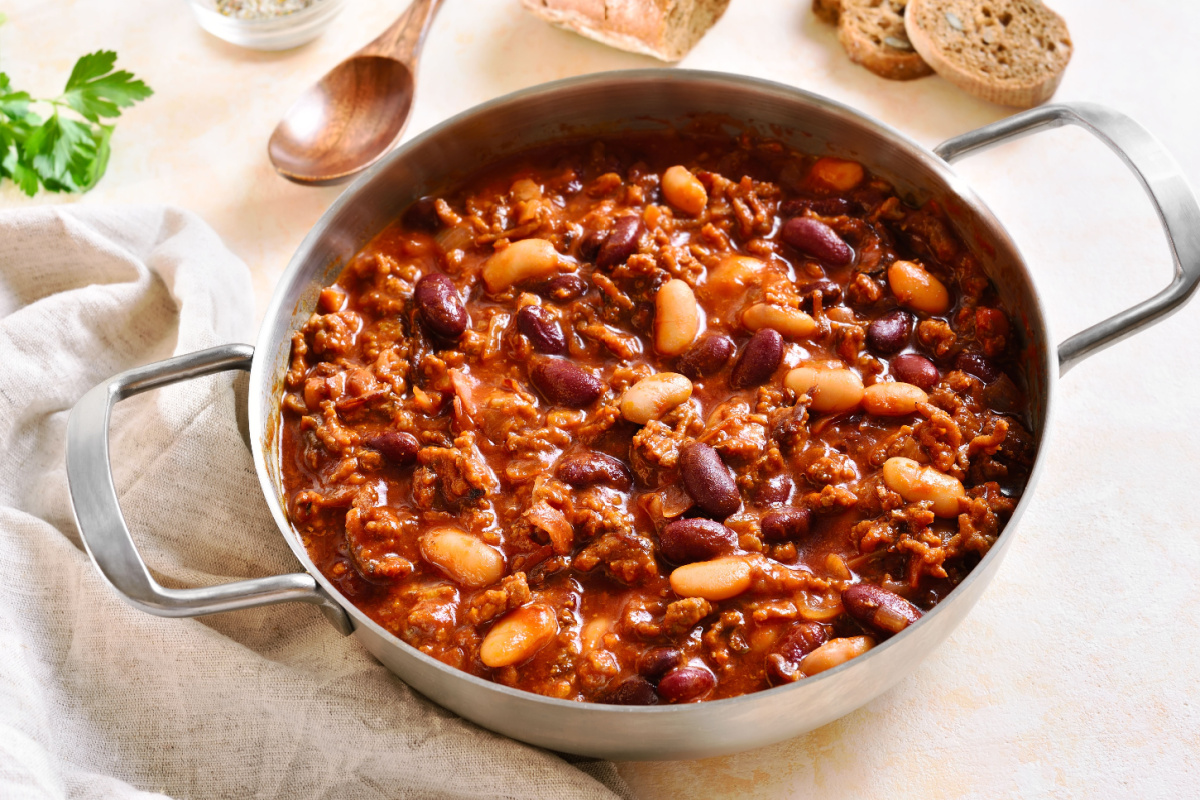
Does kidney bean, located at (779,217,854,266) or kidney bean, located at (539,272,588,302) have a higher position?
kidney bean, located at (779,217,854,266)

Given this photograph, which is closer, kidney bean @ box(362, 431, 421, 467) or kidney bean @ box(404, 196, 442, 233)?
kidney bean @ box(362, 431, 421, 467)

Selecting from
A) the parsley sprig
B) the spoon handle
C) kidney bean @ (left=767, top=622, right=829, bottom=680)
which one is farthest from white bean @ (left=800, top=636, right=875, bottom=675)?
the parsley sprig

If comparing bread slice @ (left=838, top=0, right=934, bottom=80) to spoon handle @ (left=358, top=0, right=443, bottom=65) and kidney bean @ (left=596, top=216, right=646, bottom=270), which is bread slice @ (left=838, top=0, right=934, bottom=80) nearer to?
kidney bean @ (left=596, top=216, right=646, bottom=270)

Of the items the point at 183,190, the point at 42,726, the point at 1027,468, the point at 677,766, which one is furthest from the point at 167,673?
the point at 1027,468

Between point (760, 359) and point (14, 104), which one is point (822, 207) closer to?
point (760, 359)

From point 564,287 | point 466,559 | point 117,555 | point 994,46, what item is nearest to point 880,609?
point 466,559

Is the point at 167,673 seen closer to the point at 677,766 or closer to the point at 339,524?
the point at 339,524

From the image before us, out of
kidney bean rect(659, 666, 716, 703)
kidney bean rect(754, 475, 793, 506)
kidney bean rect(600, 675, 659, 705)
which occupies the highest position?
kidney bean rect(754, 475, 793, 506)
